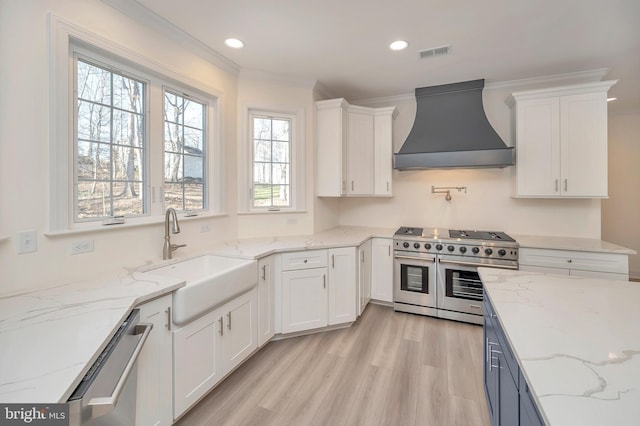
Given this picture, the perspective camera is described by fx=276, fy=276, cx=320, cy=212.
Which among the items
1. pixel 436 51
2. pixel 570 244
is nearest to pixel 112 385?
pixel 436 51

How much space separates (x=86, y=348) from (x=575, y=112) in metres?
4.33

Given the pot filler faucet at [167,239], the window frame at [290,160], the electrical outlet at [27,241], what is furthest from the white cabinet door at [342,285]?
the electrical outlet at [27,241]

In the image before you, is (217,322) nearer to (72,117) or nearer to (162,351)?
(162,351)

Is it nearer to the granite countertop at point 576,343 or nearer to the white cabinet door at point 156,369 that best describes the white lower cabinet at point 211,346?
the white cabinet door at point 156,369

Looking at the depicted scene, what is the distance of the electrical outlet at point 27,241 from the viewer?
4.94 feet

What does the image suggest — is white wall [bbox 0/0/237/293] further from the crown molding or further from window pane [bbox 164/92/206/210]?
window pane [bbox 164/92/206/210]

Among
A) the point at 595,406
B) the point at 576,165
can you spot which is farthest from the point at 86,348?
the point at 576,165

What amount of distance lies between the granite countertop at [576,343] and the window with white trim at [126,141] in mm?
2405

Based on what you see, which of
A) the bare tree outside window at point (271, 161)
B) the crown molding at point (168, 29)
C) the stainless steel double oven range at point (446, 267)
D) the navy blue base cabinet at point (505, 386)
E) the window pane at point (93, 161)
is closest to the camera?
the navy blue base cabinet at point (505, 386)

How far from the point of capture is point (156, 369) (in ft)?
5.01

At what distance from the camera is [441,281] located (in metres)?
3.20

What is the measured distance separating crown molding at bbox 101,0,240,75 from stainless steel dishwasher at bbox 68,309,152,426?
2.09m

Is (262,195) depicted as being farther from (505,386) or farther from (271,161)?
(505,386)

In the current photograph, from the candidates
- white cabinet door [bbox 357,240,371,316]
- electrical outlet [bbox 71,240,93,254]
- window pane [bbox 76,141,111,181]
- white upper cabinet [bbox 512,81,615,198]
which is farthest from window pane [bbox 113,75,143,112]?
A: white upper cabinet [bbox 512,81,615,198]
